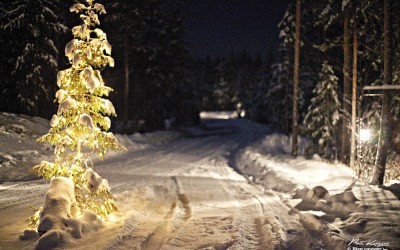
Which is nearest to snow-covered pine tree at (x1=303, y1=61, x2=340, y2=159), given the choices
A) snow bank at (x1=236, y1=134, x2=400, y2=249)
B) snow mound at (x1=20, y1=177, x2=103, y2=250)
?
snow bank at (x1=236, y1=134, x2=400, y2=249)

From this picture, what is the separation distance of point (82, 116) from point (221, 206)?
16.5 feet

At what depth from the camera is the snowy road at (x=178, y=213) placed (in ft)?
23.4

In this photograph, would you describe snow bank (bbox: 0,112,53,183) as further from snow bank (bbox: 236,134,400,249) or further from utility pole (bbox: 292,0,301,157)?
utility pole (bbox: 292,0,301,157)

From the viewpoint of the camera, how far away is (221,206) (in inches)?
416

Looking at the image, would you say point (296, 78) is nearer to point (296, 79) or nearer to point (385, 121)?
point (296, 79)

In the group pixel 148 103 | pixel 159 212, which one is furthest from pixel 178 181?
pixel 148 103

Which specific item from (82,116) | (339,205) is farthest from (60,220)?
(339,205)

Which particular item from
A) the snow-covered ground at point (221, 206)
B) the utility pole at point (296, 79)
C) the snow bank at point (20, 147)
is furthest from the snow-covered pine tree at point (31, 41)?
the utility pole at point (296, 79)

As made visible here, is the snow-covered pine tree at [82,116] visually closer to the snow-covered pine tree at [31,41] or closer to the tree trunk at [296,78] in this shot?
the tree trunk at [296,78]

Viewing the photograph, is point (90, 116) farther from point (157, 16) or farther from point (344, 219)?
point (157, 16)

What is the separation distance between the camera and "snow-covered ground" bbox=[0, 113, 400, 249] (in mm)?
7105

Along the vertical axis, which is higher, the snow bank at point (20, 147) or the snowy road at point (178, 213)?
the snow bank at point (20, 147)

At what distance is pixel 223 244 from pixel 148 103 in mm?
33446

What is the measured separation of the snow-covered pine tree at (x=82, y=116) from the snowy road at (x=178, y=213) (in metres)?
1.04
